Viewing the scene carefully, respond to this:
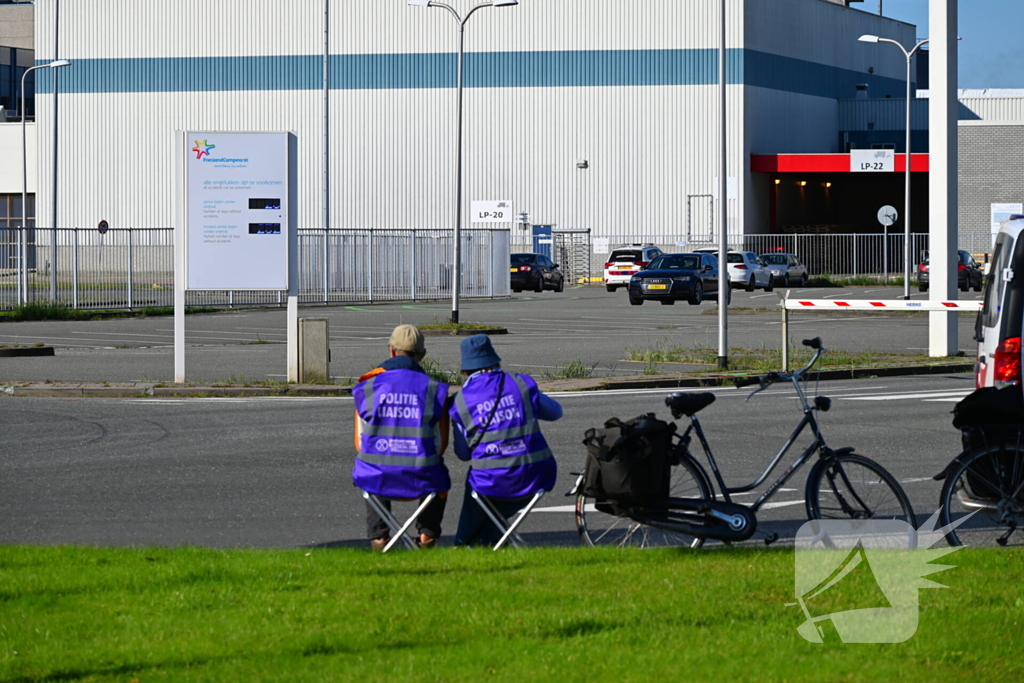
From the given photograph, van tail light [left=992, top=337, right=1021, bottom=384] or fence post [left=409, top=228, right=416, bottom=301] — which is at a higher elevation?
fence post [left=409, top=228, right=416, bottom=301]

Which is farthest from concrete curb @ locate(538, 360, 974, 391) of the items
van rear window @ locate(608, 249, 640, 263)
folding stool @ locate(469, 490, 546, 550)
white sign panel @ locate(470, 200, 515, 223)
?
white sign panel @ locate(470, 200, 515, 223)

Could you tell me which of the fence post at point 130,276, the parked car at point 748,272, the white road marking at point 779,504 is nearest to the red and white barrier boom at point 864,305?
the white road marking at point 779,504

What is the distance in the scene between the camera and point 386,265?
154ft

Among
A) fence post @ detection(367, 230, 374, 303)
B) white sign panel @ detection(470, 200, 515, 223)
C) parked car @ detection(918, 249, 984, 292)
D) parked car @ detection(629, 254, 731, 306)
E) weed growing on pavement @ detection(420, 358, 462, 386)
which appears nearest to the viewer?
weed growing on pavement @ detection(420, 358, 462, 386)

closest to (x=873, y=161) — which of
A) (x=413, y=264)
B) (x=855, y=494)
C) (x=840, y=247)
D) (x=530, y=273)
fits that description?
(x=840, y=247)

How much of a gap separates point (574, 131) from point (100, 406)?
50786mm

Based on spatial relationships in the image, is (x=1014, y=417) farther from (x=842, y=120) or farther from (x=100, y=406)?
(x=842, y=120)

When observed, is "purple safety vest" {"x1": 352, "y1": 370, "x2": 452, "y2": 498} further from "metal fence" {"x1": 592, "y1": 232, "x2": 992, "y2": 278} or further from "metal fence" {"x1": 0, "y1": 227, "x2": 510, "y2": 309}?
"metal fence" {"x1": 592, "y1": 232, "x2": 992, "y2": 278}

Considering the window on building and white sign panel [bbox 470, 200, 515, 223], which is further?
the window on building

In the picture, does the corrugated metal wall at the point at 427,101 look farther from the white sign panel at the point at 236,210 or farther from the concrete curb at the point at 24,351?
the white sign panel at the point at 236,210

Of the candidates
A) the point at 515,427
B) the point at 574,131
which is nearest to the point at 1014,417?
the point at 515,427

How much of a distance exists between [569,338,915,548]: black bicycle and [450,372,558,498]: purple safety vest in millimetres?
301

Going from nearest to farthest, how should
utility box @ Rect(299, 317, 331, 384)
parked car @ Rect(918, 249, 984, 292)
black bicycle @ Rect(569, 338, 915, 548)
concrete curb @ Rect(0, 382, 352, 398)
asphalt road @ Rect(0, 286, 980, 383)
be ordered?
1. black bicycle @ Rect(569, 338, 915, 548)
2. concrete curb @ Rect(0, 382, 352, 398)
3. utility box @ Rect(299, 317, 331, 384)
4. asphalt road @ Rect(0, 286, 980, 383)
5. parked car @ Rect(918, 249, 984, 292)

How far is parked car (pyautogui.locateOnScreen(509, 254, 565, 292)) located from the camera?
2189 inches
